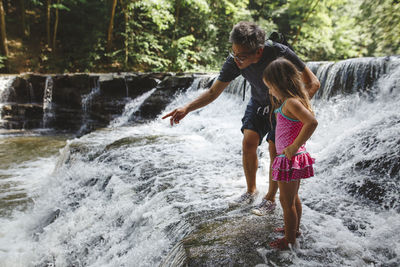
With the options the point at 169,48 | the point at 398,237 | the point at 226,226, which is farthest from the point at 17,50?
the point at 398,237

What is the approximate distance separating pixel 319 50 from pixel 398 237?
20881mm

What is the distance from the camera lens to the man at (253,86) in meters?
1.97

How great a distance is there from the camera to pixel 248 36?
6.32 ft

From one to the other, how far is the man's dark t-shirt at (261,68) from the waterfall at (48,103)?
10040 millimetres

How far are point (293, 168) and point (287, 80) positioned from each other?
0.57m

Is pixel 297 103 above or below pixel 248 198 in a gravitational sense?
above

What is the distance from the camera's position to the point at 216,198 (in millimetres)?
2730

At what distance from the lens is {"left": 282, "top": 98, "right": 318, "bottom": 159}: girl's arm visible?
1.49 metres

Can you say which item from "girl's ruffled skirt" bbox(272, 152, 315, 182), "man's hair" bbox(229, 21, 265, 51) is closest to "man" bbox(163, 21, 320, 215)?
"man's hair" bbox(229, 21, 265, 51)

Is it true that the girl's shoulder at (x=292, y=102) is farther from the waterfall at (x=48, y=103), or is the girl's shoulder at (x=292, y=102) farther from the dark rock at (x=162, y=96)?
the waterfall at (x=48, y=103)

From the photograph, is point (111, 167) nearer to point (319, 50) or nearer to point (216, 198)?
point (216, 198)

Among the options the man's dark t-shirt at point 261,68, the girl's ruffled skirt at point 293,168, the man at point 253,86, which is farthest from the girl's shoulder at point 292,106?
the man's dark t-shirt at point 261,68

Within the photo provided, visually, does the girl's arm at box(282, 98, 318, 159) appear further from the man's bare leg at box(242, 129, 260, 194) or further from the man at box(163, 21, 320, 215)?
the man's bare leg at box(242, 129, 260, 194)

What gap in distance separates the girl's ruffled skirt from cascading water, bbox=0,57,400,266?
52 cm
